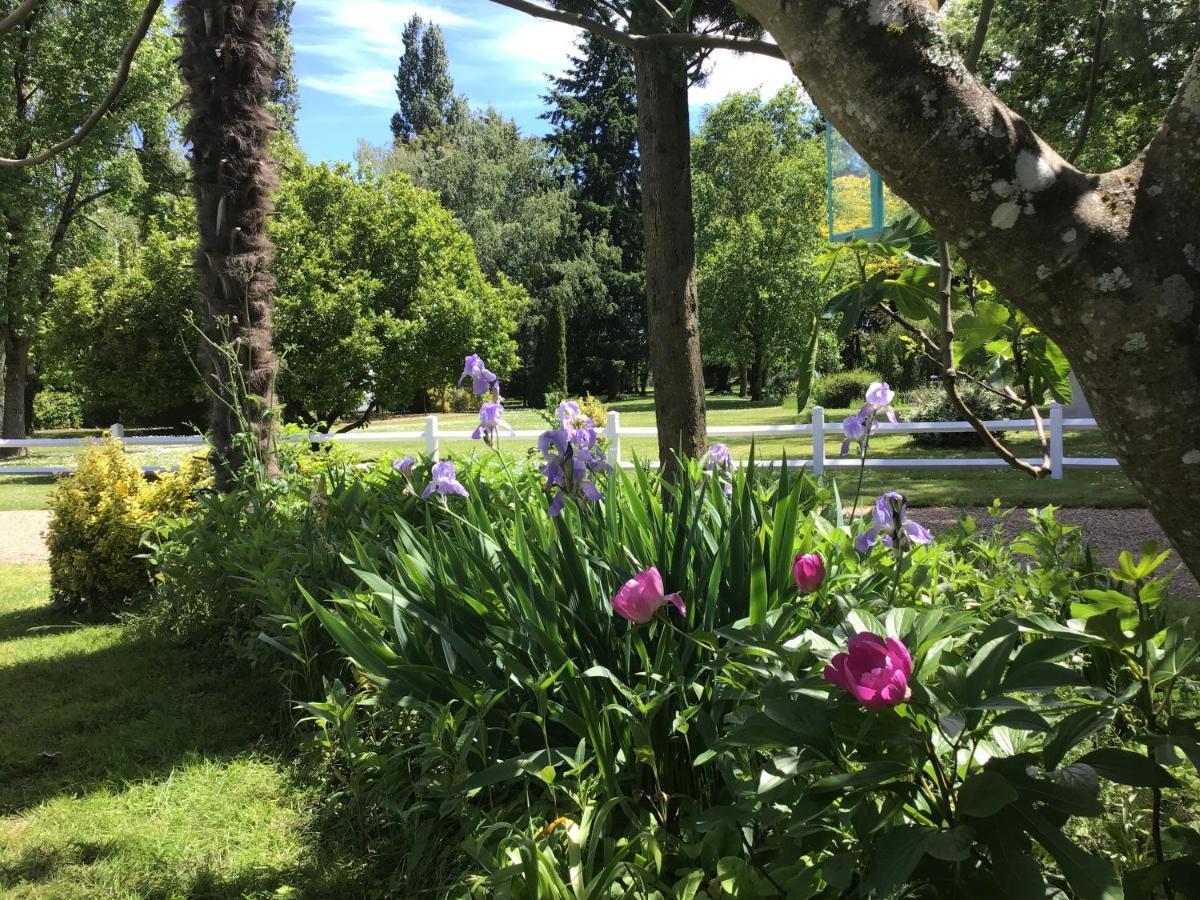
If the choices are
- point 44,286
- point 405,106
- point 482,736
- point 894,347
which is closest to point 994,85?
point 894,347

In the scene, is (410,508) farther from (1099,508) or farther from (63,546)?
(1099,508)

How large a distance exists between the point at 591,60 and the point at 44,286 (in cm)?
2823

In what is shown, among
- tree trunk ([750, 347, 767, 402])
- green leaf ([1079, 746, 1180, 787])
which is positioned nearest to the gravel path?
green leaf ([1079, 746, 1180, 787])

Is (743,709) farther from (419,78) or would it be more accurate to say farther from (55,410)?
(419,78)

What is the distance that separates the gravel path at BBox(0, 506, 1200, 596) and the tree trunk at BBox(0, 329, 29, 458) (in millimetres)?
11263

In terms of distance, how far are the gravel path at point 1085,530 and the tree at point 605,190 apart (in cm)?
3103

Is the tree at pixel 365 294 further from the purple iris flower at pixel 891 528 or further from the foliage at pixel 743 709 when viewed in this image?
the purple iris flower at pixel 891 528

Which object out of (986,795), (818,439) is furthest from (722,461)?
(818,439)

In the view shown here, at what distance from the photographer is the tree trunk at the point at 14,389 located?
65.1ft

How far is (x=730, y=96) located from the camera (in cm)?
3528

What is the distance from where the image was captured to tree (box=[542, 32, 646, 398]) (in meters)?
40.2

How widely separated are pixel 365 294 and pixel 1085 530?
39.8 ft

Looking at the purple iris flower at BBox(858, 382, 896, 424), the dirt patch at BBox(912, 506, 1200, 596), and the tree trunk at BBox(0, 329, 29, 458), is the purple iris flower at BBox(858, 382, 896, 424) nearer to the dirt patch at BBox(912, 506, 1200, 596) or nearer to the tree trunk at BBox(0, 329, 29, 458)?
the dirt patch at BBox(912, 506, 1200, 596)

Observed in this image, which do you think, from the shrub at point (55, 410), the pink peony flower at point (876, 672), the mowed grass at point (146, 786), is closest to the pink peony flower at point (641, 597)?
the pink peony flower at point (876, 672)
